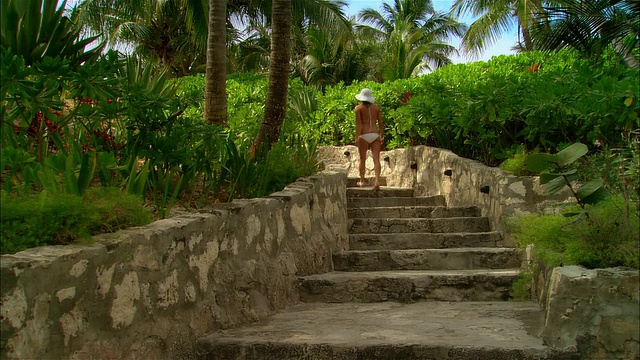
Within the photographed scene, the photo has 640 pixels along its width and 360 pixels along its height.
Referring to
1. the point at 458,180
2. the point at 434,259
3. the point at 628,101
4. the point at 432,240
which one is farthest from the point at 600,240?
the point at 458,180

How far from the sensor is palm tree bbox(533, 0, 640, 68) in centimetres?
791

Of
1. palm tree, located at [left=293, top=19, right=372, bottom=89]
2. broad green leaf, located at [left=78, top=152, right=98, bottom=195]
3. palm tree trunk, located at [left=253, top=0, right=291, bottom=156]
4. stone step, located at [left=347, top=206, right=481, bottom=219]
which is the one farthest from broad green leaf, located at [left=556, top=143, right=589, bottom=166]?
palm tree, located at [left=293, top=19, right=372, bottom=89]

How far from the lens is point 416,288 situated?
5.35 m

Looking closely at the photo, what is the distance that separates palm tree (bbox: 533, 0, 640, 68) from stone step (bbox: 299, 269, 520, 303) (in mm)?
4172

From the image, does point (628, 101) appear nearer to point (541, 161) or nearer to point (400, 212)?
point (541, 161)

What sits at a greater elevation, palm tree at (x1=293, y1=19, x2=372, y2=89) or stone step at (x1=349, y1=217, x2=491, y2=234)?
palm tree at (x1=293, y1=19, x2=372, y2=89)

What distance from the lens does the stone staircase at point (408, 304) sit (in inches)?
144

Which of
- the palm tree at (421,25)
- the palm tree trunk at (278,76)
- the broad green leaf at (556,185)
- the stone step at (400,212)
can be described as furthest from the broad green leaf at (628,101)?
the palm tree at (421,25)

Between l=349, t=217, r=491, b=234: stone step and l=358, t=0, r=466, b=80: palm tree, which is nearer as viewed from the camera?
l=349, t=217, r=491, b=234: stone step

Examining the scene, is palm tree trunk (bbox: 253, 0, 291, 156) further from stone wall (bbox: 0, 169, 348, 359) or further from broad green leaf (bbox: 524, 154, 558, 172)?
broad green leaf (bbox: 524, 154, 558, 172)

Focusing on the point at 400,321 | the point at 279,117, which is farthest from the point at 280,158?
the point at 400,321

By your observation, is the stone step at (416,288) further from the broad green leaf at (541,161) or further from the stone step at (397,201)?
the stone step at (397,201)

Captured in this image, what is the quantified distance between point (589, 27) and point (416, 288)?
4.95 m

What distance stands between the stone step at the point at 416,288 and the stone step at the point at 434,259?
699 mm
